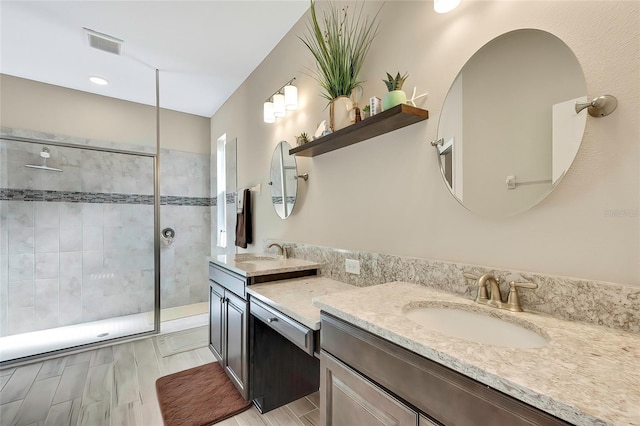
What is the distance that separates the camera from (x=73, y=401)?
187 cm

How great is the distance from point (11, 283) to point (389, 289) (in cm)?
374

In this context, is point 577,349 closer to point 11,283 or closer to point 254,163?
point 254,163

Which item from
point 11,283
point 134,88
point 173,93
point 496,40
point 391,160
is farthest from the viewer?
point 173,93

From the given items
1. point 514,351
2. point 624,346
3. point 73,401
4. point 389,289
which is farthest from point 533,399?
point 73,401

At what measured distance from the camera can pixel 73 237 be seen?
10.0 feet

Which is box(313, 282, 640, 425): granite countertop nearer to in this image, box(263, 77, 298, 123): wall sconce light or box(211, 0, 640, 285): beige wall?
box(211, 0, 640, 285): beige wall

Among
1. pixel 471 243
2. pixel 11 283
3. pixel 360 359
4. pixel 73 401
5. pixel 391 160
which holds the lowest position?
pixel 73 401

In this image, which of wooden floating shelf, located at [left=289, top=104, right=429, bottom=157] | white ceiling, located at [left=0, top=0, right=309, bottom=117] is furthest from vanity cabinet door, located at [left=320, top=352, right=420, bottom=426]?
white ceiling, located at [left=0, top=0, right=309, bottom=117]

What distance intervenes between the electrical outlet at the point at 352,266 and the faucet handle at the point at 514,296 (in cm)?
80

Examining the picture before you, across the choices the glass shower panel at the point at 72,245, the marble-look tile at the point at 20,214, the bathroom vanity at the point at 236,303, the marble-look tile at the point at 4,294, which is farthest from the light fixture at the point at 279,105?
the marble-look tile at the point at 4,294

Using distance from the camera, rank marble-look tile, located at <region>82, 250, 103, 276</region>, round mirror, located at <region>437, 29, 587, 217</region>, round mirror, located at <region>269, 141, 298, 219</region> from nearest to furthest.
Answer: round mirror, located at <region>437, 29, 587, 217</region> → round mirror, located at <region>269, 141, 298, 219</region> → marble-look tile, located at <region>82, 250, 103, 276</region>

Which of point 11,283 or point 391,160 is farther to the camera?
point 11,283

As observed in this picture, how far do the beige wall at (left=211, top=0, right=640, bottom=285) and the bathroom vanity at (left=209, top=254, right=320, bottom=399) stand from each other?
0.37 meters

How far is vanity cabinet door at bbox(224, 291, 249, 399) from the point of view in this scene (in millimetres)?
1714
